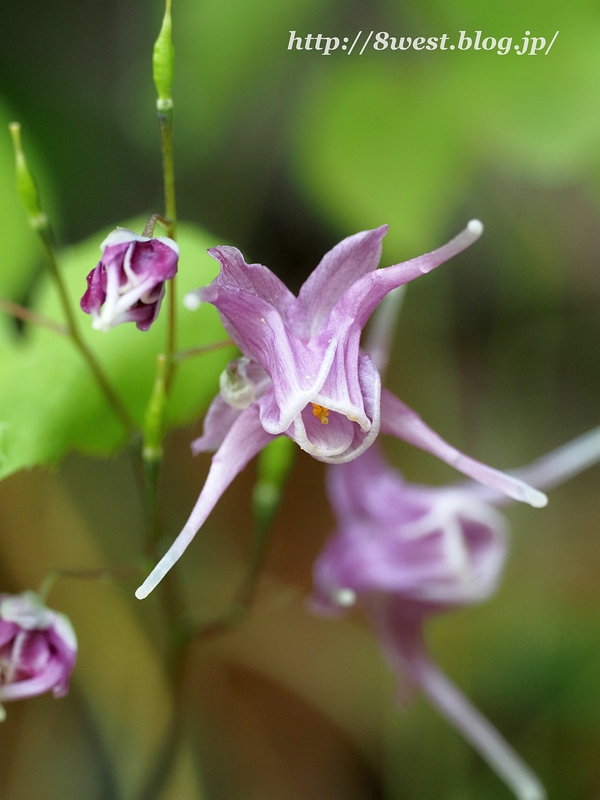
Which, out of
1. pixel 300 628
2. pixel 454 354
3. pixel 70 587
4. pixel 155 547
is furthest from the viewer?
pixel 454 354

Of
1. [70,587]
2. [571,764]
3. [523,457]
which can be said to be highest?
[523,457]

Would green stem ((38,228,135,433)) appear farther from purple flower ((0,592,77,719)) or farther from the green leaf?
purple flower ((0,592,77,719))

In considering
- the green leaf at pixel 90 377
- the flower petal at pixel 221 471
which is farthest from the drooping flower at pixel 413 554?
the flower petal at pixel 221 471

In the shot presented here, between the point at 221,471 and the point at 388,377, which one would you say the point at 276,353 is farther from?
the point at 388,377

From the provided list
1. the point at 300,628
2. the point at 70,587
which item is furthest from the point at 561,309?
the point at 70,587

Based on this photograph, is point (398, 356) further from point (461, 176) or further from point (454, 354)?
point (461, 176)

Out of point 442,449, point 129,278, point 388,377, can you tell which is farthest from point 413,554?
point 388,377

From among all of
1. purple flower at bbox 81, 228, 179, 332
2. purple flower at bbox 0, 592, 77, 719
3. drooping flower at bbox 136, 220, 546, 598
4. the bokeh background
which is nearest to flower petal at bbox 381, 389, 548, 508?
drooping flower at bbox 136, 220, 546, 598
